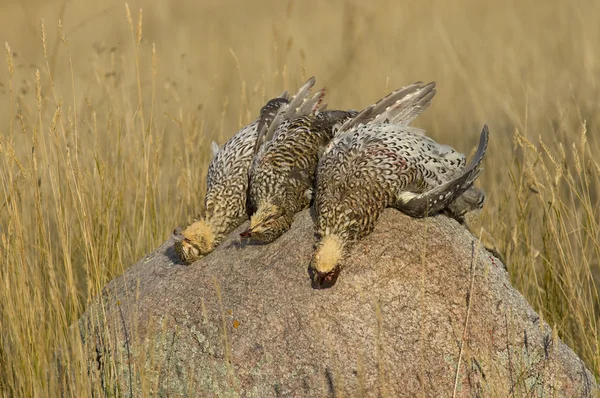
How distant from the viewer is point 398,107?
187 inches

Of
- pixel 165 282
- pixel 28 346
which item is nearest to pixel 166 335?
pixel 165 282

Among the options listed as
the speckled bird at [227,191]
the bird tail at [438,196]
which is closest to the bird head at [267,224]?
the speckled bird at [227,191]

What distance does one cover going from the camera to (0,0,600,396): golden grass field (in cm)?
415

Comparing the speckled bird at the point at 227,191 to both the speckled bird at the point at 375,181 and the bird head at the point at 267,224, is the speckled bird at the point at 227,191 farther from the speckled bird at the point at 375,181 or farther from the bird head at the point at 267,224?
the speckled bird at the point at 375,181

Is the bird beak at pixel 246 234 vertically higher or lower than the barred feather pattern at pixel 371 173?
lower

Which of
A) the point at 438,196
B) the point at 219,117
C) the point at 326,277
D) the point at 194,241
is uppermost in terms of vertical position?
the point at 438,196

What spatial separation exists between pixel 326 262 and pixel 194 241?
897mm

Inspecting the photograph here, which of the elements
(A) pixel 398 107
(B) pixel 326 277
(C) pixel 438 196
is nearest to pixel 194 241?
(B) pixel 326 277

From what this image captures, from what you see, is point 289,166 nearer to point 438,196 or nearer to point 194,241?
point 194,241

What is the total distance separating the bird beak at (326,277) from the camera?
12.2 ft

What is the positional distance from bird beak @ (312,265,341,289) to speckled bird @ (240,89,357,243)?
0.45 m

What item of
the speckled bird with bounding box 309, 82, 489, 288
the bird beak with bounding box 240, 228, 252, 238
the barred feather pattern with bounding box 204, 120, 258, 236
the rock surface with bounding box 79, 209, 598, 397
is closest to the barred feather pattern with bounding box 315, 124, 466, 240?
the speckled bird with bounding box 309, 82, 489, 288

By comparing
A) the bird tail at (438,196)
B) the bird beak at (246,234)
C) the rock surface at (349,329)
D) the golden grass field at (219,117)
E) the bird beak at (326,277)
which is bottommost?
the golden grass field at (219,117)

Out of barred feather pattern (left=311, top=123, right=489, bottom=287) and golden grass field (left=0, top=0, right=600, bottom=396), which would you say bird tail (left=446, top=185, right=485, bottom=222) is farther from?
golden grass field (left=0, top=0, right=600, bottom=396)
